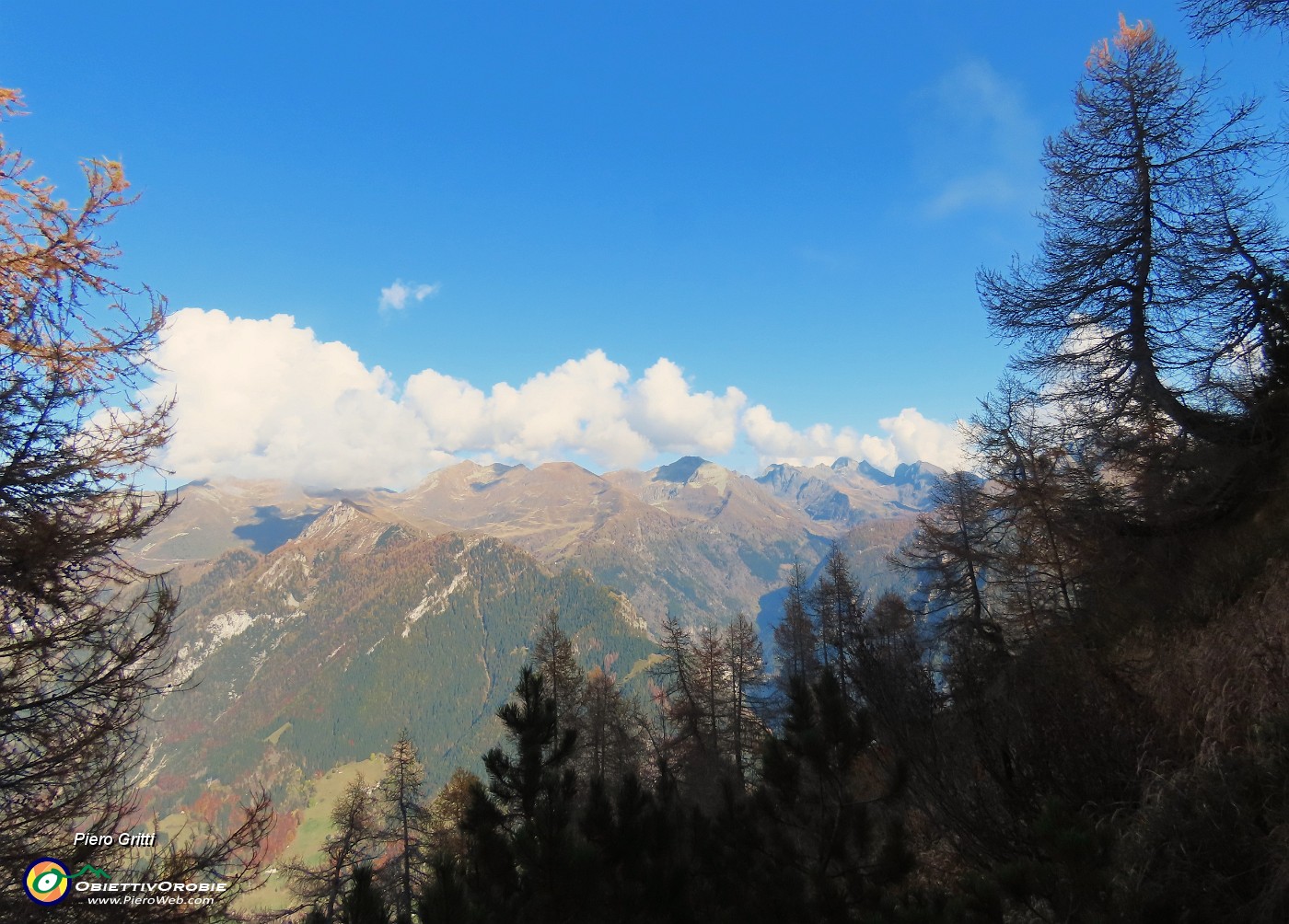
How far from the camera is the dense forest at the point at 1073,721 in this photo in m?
4.04

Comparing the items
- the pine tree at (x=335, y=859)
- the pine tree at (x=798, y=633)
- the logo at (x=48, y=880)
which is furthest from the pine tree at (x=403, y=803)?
the pine tree at (x=798, y=633)

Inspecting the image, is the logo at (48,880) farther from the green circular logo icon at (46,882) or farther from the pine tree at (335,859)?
the pine tree at (335,859)

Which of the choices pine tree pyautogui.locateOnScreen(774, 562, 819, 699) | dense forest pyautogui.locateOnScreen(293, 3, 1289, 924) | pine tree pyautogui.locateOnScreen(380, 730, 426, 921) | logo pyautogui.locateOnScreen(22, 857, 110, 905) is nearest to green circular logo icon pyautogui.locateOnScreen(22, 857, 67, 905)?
logo pyautogui.locateOnScreen(22, 857, 110, 905)

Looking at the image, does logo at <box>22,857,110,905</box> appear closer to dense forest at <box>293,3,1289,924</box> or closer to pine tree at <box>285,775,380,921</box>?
dense forest at <box>293,3,1289,924</box>

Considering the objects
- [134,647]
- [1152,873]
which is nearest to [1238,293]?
[1152,873]

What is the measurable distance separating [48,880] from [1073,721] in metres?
10.7

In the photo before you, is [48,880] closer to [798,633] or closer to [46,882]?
[46,882]

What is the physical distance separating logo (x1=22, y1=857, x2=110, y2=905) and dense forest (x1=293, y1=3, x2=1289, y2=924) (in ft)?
12.8

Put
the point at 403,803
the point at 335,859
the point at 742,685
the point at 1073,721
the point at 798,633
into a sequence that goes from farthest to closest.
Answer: the point at 798,633
the point at 742,685
the point at 403,803
the point at 335,859
the point at 1073,721

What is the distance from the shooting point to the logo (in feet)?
20.0

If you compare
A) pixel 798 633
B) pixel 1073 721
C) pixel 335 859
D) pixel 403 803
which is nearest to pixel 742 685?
pixel 798 633

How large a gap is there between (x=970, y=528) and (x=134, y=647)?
2486 centimetres

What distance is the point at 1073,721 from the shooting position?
525cm

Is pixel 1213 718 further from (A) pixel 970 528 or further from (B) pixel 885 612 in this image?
(B) pixel 885 612
